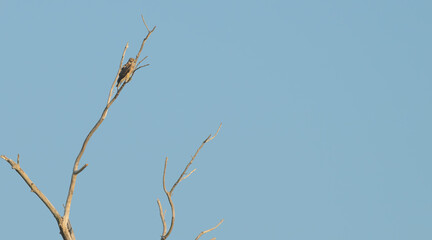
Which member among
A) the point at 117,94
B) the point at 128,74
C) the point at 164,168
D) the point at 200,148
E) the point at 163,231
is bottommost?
the point at 163,231

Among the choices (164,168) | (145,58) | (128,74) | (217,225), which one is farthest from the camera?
(128,74)

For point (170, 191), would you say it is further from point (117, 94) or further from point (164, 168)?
point (117, 94)

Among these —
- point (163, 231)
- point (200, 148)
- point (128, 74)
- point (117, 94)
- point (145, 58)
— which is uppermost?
point (128, 74)

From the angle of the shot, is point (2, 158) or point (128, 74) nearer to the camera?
point (2, 158)

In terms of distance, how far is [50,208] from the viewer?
7426 millimetres

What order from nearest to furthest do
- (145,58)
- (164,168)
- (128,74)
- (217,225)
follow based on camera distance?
(164,168) → (217,225) → (145,58) → (128,74)

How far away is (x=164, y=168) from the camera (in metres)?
7.41

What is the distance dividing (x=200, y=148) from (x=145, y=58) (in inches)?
58.1

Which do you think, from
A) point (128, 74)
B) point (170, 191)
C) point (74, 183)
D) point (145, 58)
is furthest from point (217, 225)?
point (128, 74)

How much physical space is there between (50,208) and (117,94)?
153 centimetres

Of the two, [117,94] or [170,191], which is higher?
[117,94]

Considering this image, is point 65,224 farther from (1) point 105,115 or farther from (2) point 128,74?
(2) point 128,74

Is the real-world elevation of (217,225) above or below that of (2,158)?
below

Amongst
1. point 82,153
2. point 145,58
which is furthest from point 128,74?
point 82,153
